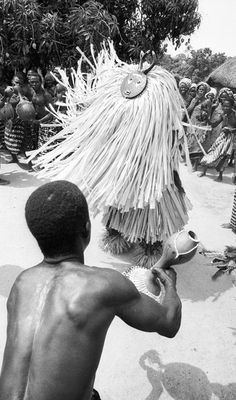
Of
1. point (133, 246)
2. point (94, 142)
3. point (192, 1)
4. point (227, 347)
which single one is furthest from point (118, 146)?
point (192, 1)

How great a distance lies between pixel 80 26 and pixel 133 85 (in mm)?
5100

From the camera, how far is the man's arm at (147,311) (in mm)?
1227

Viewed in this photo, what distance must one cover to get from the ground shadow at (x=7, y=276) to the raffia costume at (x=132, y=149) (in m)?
0.86

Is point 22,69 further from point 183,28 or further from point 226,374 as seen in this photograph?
point 226,374

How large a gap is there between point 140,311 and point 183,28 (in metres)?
8.73

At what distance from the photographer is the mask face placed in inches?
111

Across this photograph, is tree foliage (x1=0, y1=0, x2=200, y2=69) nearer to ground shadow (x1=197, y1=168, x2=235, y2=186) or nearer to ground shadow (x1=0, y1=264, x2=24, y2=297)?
ground shadow (x1=197, y1=168, x2=235, y2=186)

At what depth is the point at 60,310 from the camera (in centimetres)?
112

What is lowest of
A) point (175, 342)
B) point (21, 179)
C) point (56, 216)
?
point (21, 179)

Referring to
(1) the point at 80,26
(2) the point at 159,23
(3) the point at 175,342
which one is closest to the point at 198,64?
(2) the point at 159,23

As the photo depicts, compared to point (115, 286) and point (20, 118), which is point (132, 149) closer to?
point (115, 286)

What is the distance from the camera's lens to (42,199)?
3.92ft

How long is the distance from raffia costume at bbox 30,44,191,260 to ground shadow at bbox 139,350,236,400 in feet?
3.45

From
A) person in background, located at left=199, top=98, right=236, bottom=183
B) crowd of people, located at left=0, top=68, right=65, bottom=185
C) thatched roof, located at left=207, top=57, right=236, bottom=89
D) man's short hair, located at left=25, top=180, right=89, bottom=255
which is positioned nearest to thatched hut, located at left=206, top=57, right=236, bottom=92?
thatched roof, located at left=207, top=57, right=236, bottom=89
